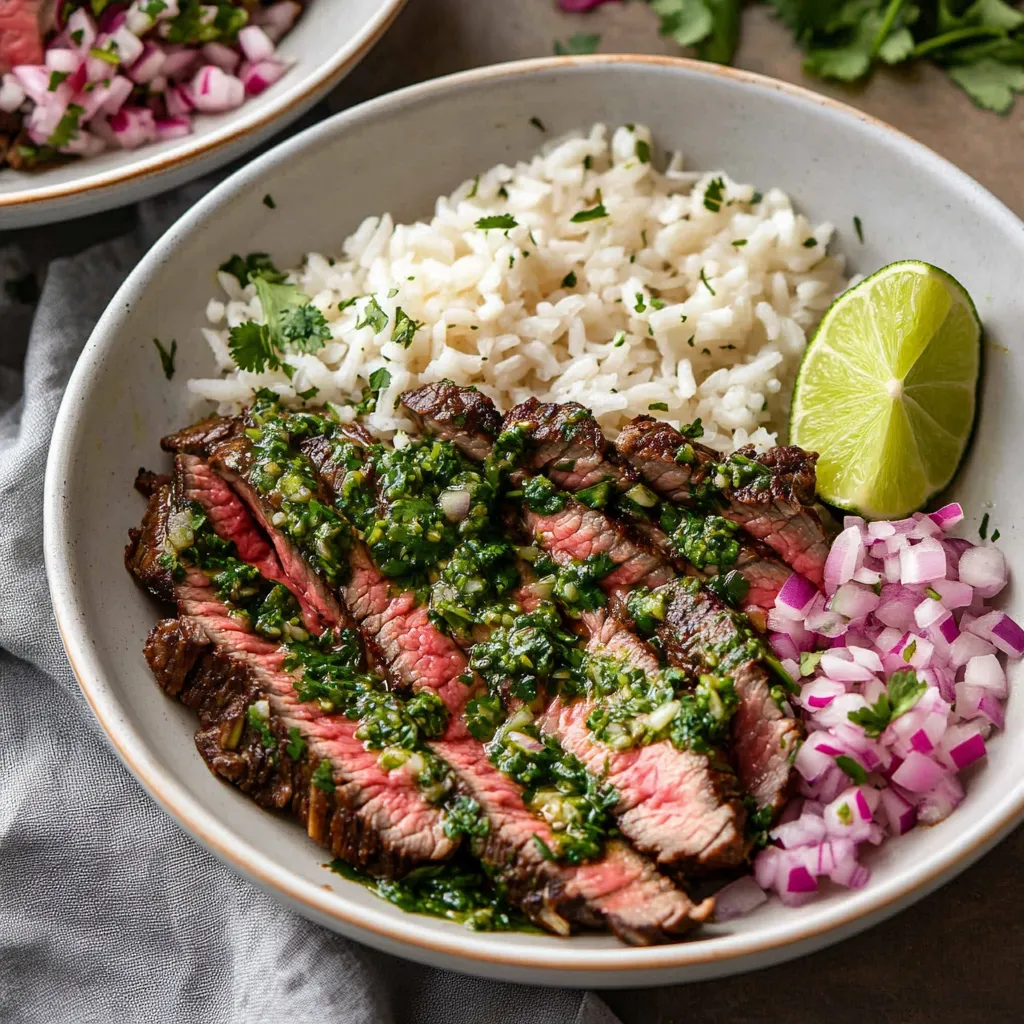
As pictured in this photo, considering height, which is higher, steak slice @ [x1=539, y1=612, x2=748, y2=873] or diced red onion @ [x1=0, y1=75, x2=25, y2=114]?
diced red onion @ [x1=0, y1=75, x2=25, y2=114]

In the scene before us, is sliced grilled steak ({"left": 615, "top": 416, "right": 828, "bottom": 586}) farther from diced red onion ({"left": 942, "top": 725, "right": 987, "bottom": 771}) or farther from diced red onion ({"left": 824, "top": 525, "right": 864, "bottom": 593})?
diced red onion ({"left": 942, "top": 725, "right": 987, "bottom": 771})

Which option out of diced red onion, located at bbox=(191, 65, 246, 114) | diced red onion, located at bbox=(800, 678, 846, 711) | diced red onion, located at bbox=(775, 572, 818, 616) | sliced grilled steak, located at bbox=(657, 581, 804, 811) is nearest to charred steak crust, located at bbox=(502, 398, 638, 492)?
sliced grilled steak, located at bbox=(657, 581, 804, 811)

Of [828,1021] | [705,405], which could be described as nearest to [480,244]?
[705,405]

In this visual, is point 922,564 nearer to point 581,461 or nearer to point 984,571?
point 984,571

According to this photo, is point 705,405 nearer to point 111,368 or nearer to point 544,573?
point 544,573

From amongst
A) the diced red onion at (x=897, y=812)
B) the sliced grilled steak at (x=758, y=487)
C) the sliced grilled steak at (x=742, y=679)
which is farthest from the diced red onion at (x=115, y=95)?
the diced red onion at (x=897, y=812)

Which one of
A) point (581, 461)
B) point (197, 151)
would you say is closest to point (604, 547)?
point (581, 461)

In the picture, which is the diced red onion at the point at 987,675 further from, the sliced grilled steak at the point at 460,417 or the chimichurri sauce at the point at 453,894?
the sliced grilled steak at the point at 460,417
